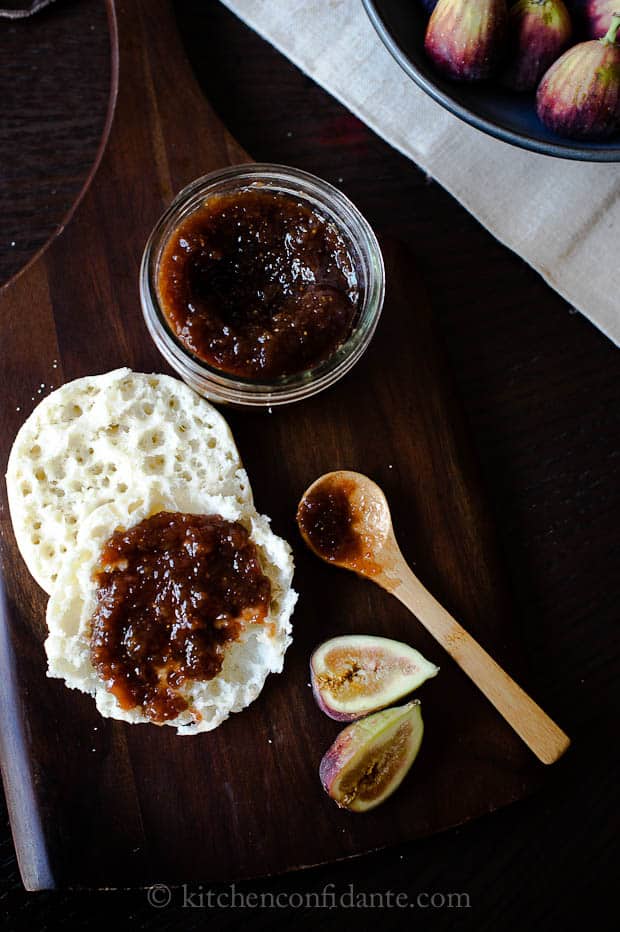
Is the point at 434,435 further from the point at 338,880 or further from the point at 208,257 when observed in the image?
the point at 338,880

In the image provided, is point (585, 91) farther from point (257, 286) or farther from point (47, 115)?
point (47, 115)

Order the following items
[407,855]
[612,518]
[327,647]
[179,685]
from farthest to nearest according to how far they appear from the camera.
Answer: [612,518] < [407,855] < [327,647] < [179,685]

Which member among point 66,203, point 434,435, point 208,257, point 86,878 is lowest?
point 86,878

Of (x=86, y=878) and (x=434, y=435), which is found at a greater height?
(x=434, y=435)

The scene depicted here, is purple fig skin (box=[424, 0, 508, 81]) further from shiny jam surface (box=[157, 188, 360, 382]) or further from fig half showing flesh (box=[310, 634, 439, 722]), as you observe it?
fig half showing flesh (box=[310, 634, 439, 722])

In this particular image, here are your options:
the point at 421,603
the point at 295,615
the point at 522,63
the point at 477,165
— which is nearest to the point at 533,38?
the point at 522,63

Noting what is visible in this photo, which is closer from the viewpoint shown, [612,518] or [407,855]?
[407,855]

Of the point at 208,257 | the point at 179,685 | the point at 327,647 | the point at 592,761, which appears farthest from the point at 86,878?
the point at 208,257

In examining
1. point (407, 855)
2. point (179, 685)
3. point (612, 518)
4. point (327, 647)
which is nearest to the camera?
point (179, 685)
